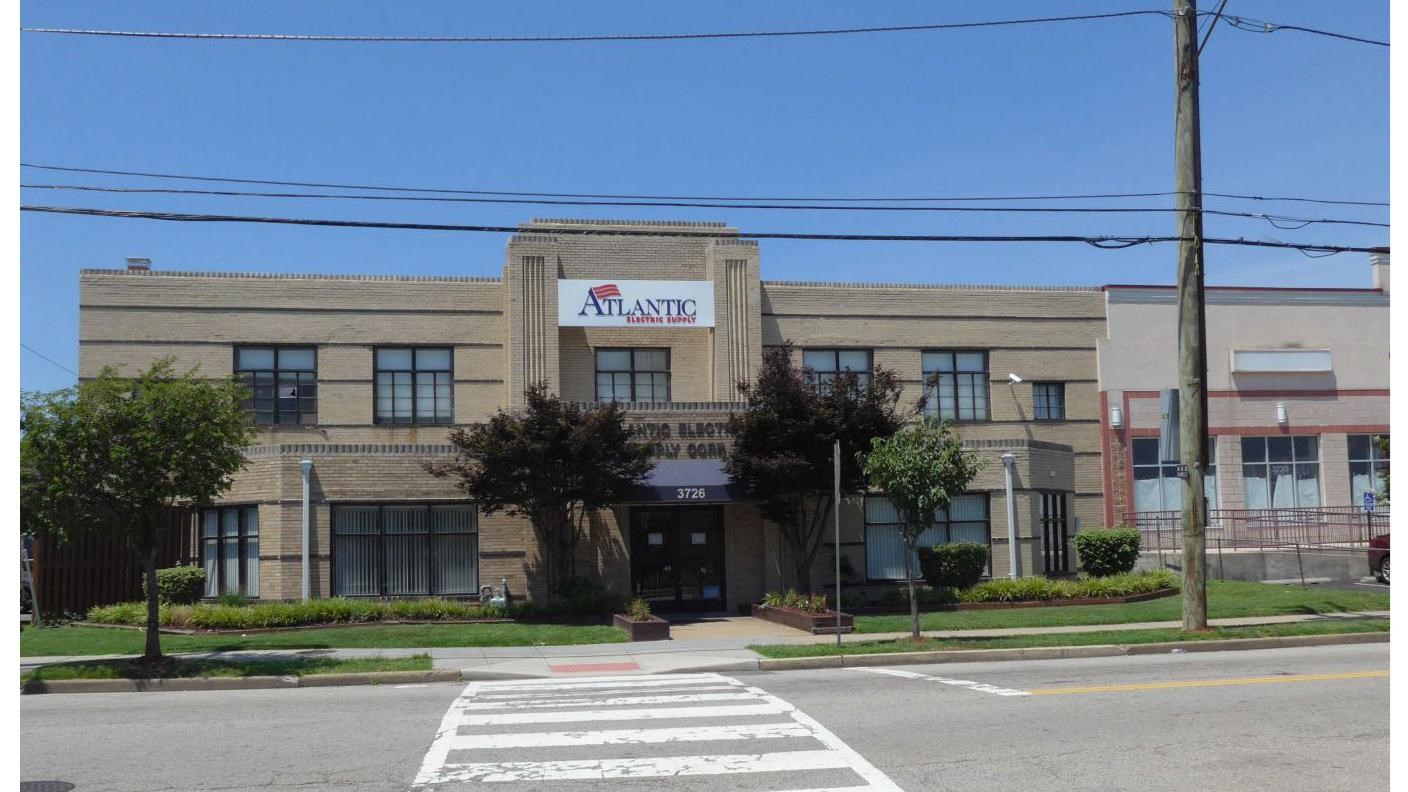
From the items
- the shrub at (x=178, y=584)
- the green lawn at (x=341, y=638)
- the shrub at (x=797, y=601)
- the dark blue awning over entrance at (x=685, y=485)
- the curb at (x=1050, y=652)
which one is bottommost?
the curb at (x=1050, y=652)

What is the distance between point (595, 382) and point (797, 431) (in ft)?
27.3

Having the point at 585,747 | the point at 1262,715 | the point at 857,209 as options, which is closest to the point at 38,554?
the point at 857,209

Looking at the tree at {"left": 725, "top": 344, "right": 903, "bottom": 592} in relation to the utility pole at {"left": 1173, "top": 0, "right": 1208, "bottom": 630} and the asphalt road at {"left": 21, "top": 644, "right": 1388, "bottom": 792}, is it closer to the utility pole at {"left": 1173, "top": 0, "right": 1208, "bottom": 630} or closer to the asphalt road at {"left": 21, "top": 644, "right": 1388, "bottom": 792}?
the utility pole at {"left": 1173, "top": 0, "right": 1208, "bottom": 630}

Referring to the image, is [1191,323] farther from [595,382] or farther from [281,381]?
[281,381]

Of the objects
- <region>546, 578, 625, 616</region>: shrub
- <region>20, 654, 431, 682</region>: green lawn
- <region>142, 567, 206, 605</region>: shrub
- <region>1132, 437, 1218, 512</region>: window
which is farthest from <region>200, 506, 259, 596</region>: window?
<region>1132, 437, 1218, 512</region>: window

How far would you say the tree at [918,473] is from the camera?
18.9m

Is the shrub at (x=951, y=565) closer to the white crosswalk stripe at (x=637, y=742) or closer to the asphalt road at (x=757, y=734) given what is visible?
the asphalt road at (x=757, y=734)

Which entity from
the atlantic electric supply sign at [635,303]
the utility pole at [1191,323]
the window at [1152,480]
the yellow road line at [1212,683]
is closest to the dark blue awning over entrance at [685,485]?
the atlantic electric supply sign at [635,303]

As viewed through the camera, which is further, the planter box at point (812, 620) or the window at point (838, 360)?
the window at point (838, 360)

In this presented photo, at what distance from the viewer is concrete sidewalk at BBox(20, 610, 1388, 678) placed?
56.0 feet

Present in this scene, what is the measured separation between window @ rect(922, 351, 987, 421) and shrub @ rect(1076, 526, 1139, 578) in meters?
5.43

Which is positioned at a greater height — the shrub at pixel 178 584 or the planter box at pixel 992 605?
the shrub at pixel 178 584

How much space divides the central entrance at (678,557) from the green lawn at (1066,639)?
7.05m

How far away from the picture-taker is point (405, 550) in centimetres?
2519
